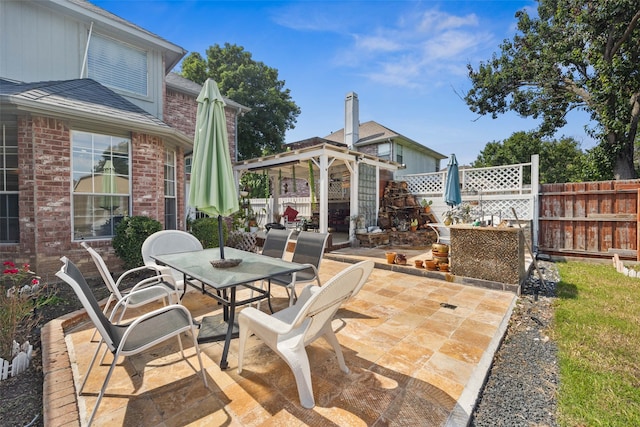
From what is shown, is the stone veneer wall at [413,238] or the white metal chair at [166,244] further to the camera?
the stone veneer wall at [413,238]

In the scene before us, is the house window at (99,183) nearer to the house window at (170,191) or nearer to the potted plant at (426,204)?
the house window at (170,191)

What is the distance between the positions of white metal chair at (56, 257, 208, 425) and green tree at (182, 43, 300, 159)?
63.5 feet

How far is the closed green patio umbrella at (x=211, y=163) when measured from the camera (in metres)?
3.25

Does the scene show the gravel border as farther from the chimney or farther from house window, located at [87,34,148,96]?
the chimney

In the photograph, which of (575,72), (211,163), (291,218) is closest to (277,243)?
(211,163)

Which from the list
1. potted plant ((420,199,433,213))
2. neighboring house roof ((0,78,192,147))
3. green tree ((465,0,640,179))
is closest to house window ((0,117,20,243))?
neighboring house roof ((0,78,192,147))

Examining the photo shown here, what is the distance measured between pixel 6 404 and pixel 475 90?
61.3ft

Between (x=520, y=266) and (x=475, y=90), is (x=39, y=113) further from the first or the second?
(x=475, y=90)

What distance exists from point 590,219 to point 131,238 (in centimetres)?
1129

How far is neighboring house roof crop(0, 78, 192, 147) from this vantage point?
4852 mm

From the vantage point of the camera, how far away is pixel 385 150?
646 inches

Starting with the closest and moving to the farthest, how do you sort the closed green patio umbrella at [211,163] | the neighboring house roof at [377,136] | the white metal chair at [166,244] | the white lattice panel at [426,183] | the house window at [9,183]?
the closed green patio umbrella at [211,163] → the white metal chair at [166,244] → the house window at [9,183] → the white lattice panel at [426,183] → the neighboring house roof at [377,136]

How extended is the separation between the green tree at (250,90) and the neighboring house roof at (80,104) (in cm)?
1378

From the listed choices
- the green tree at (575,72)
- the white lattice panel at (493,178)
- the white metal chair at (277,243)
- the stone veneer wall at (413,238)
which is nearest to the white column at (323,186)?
the stone veneer wall at (413,238)
